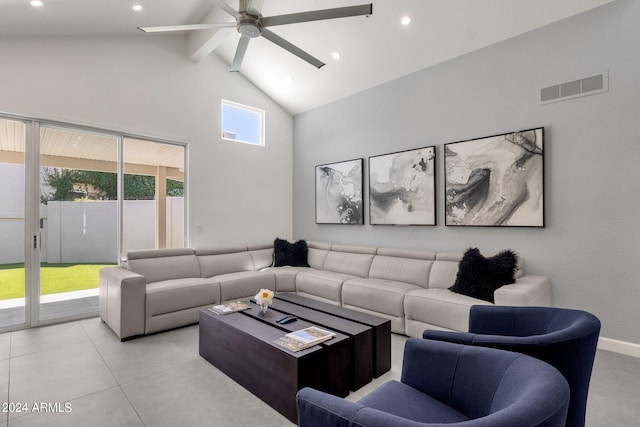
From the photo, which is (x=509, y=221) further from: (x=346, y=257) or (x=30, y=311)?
(x=30, y=311)

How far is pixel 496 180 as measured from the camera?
11.7ft

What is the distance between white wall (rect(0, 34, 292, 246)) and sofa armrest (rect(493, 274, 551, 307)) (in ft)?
13.1

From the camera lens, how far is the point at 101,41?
405 cm

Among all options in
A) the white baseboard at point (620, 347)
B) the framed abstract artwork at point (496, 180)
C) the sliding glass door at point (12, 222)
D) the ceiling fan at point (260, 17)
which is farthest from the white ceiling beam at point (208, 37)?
the white baseboard at point (620, 347)

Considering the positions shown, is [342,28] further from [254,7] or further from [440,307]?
[440,307]

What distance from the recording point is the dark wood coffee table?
202 centimetres

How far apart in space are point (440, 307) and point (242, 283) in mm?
2511

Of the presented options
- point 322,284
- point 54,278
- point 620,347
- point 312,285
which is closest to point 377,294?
point 322,284

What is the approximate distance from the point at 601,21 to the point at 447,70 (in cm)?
146

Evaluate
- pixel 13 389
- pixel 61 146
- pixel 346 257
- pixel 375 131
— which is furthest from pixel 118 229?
pixel 375 131

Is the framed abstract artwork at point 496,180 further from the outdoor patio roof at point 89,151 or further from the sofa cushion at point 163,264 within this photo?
the outdoor patio roof at point 89,151

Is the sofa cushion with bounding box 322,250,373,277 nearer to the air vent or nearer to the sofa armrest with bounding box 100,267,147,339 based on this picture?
the sofa armrest with bounding box 100,267,147,339

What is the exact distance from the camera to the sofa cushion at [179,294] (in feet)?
11.3

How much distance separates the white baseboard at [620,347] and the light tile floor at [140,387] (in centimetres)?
9
